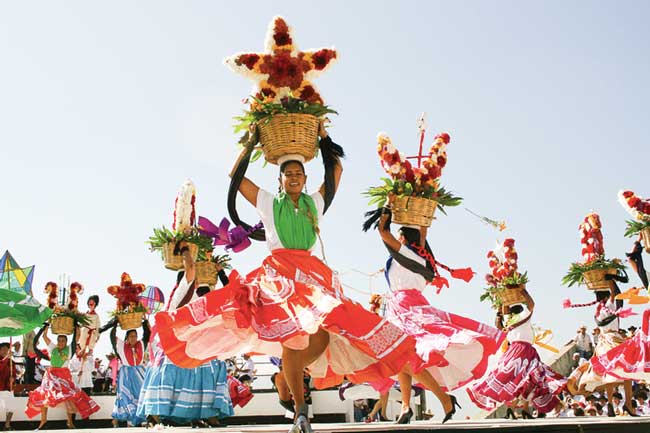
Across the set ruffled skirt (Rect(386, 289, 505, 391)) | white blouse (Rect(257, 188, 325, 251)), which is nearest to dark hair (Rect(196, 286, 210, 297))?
ruffled skirt (Rect(386, 289, 505, 391))

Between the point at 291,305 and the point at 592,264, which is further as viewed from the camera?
the point at 592,264

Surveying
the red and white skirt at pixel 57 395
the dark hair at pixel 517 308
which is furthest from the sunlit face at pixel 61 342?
the dark hair at pixel 517 308

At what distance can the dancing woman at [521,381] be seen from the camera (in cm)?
1030

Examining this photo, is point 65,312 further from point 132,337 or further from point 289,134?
point 289,134

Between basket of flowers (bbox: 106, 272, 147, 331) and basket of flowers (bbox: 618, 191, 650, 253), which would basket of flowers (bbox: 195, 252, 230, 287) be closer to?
basket of flowers (bbox: 106, 272, 147, 331)

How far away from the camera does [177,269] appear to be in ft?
27.7

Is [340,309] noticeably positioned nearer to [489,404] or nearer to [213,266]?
[213,266]

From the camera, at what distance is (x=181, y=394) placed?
8383 millimetres

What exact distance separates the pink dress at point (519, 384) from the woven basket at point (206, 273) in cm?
392

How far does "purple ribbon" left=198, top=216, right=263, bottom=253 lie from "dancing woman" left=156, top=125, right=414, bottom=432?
0.44 meters

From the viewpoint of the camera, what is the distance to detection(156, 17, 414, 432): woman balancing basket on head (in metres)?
4.54

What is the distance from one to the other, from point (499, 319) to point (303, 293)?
8.66m

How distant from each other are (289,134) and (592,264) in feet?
23.3

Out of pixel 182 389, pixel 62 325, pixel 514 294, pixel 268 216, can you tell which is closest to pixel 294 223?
pixel 268 216
